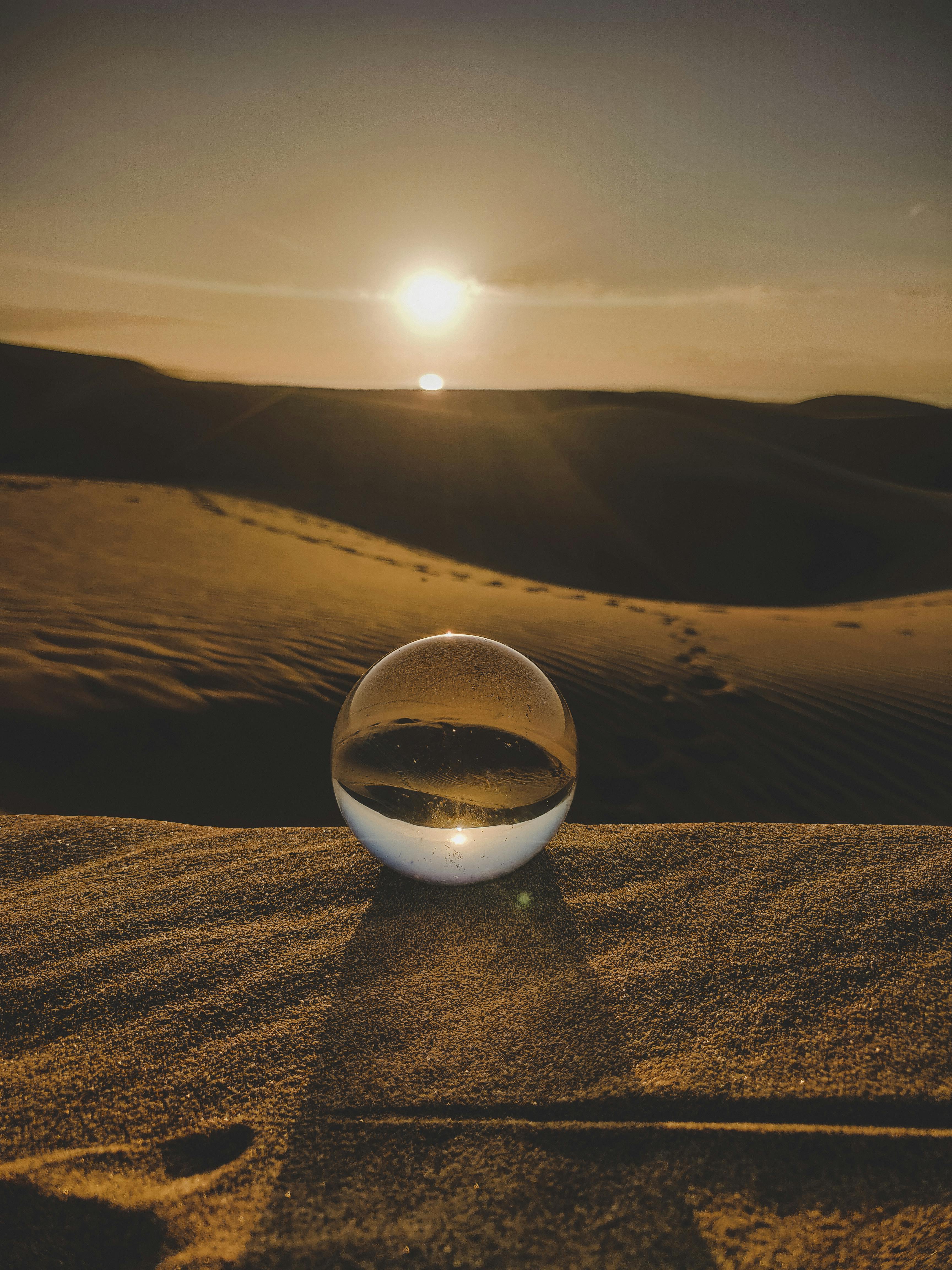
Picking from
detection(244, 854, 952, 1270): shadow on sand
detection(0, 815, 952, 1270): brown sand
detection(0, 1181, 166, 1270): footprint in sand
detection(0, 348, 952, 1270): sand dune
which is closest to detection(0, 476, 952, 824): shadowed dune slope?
detection(0, 348, 952, 1270): sand dune

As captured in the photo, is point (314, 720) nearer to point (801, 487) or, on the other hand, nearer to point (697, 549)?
point (697, 549)

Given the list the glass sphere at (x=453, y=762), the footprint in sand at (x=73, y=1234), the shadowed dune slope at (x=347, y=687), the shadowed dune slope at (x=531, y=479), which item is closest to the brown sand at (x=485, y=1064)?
the footprint in sand at (x=73, y=1234)

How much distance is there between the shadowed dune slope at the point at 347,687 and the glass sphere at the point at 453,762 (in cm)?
139

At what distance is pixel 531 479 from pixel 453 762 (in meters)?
16.4

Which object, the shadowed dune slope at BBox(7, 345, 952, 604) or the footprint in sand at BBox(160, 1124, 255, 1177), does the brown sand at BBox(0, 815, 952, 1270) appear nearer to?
the footprint in sand at BBox(160, 1124, 255, 1177)

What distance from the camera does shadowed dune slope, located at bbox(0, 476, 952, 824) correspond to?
3.57 metres

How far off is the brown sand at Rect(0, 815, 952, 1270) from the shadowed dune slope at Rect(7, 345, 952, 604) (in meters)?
10.2

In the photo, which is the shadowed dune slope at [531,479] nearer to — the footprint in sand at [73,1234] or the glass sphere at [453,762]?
the glass sphere at [453,762]

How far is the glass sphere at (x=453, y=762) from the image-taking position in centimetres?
204

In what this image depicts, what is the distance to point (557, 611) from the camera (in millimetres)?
7812

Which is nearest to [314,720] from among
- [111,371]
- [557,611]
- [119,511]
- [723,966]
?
[723,966]

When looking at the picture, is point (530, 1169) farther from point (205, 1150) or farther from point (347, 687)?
point (347, 687)

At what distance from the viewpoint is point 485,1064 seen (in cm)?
158

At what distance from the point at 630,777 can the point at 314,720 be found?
195 cm
